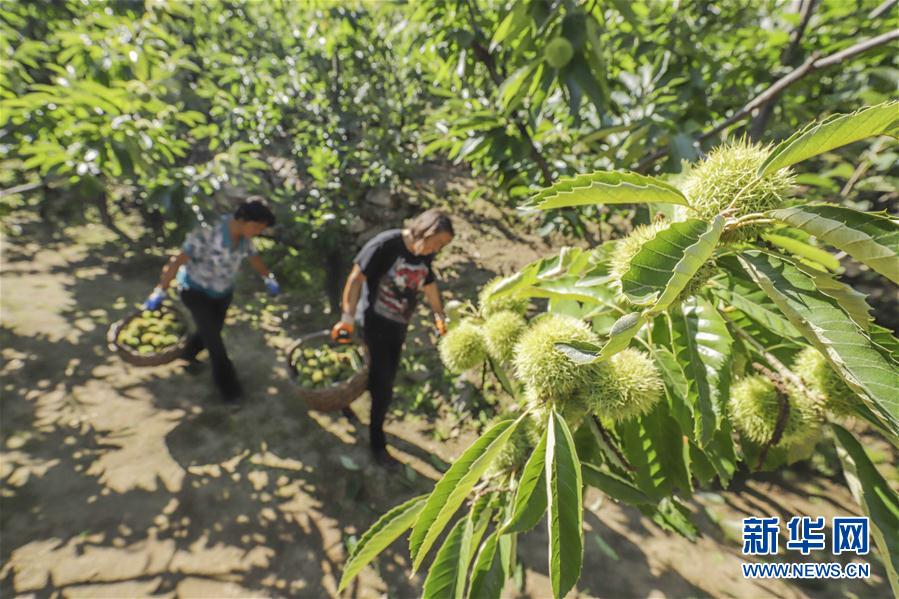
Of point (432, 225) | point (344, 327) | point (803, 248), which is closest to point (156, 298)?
point (344, 327)

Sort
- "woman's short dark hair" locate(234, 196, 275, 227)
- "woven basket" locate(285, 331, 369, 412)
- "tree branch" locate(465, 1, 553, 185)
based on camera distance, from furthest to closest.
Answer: "woven basket" locate(285, 331, 369, 412)
"woman's short dark hair" locate(234, 196, 275, 227)
"tree branch" locate(465, 1, 553, 185)

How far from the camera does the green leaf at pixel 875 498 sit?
809 millimetres

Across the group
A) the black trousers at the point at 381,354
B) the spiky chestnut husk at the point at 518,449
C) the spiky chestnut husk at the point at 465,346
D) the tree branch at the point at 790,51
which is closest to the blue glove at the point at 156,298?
the black trousers at the point at 381,354

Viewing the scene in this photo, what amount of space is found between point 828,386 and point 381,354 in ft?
7.12

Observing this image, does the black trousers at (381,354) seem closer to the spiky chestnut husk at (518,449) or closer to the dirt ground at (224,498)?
the dirt ground at (224,498)

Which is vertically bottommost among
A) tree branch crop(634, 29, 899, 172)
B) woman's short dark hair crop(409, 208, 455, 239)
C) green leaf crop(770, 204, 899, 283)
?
green leaf crop(770, 204, 899, 283)

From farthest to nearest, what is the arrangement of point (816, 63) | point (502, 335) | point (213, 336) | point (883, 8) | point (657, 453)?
point (213, 336), point (883, 8), point (816, 63), point (502, 335), point (657, 453)

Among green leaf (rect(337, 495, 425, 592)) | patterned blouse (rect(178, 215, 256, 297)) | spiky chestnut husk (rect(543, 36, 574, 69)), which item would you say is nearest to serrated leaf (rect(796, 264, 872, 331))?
green leaf (rect(337, 495, 425, 592))

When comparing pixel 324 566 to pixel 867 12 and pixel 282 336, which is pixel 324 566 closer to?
pixel 282 336

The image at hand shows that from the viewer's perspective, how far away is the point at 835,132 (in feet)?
1.90

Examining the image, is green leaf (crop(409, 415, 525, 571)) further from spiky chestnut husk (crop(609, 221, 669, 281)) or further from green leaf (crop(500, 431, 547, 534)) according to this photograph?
spiky chestnut husk (crop(609, 221, 669, 281))

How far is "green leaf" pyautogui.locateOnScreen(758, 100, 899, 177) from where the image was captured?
547mm

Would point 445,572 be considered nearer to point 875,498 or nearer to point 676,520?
point 676,520

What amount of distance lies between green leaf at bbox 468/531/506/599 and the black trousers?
1.67 m
